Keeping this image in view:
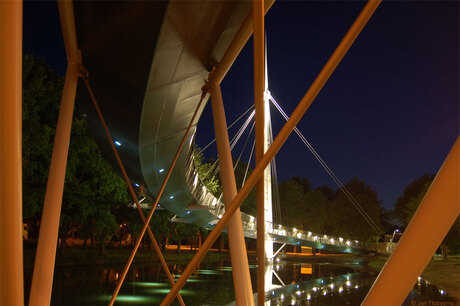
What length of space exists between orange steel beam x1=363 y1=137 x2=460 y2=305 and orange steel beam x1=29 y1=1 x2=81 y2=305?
5.83 meters

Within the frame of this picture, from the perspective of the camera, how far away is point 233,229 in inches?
344

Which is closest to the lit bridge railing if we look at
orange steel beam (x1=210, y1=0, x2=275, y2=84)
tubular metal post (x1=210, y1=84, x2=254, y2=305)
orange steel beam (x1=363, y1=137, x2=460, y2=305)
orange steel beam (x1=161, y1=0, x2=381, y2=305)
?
tubular metal post (x1=210, y1=84, x2=254, y2=305)

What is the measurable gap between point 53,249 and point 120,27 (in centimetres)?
421

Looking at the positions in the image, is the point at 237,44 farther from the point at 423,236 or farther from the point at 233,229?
the point at 423,236

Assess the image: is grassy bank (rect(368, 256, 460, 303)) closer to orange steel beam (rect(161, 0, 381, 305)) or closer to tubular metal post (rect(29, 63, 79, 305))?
orange steel beam (rect(161, 0, 381, 305))

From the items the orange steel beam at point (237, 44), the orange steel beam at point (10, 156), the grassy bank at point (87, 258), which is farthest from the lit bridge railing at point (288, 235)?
the orange steel beam at point (10, 156)

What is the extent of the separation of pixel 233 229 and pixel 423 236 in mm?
5245

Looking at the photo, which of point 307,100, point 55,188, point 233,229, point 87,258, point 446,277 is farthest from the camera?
point 87,258

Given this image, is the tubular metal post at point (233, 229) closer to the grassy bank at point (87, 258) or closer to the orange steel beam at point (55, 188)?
the orange steel beam at point (55, 188)

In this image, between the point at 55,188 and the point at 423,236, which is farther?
the point at 55,188

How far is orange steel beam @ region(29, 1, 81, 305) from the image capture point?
7.36 meters

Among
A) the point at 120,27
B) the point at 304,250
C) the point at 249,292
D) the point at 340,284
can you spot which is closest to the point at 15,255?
the point at 120,27

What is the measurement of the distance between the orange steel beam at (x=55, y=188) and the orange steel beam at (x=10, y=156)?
10.3 ft

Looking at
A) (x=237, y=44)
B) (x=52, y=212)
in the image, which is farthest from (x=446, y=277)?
(x=52, y=212)
